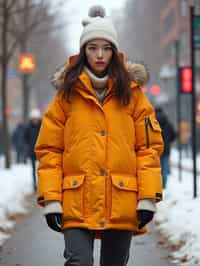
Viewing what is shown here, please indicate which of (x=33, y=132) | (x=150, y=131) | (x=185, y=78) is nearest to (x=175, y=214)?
(x=33, y=132)

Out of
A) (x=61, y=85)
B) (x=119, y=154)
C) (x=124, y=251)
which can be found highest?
(x=61, y=85)

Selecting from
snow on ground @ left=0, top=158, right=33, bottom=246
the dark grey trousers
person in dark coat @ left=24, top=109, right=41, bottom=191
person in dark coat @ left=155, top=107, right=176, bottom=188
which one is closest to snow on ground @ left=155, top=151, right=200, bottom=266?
person in dark coat @ left=155, top=107, right=176, bottom=188

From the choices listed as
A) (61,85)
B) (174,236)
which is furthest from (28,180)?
(61,85)

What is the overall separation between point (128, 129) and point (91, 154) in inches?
10.9

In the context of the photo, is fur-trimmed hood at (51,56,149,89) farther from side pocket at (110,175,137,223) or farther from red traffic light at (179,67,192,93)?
red traffic light at (179,67,192,93)

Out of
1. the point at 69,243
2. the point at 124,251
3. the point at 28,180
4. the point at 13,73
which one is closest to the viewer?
the point at 69,243

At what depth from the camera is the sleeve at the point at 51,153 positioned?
428 centimetres

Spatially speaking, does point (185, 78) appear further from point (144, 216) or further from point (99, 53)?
point (144, 216)

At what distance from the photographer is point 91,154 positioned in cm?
429

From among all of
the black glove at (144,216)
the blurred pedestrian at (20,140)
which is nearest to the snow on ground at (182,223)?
the black glove at (144,216)

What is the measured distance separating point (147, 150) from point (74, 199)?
0.53 m

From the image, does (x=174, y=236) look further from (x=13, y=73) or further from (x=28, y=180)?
(x=13, y=73)

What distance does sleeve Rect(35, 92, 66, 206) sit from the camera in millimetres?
4277

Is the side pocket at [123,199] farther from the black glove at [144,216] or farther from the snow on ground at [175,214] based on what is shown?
the snow on ground at [175,214]
